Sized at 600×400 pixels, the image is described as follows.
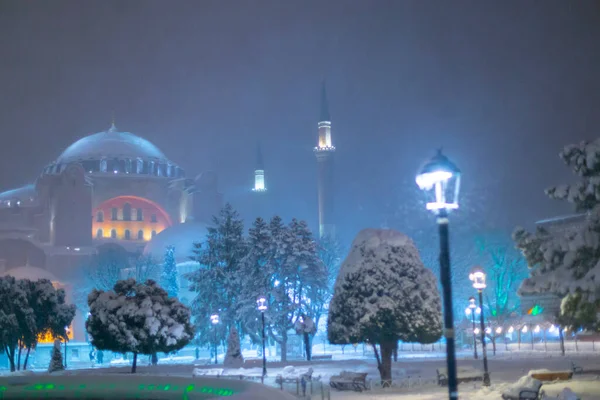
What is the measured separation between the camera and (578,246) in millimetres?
14961

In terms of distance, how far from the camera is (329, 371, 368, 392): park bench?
18219mm

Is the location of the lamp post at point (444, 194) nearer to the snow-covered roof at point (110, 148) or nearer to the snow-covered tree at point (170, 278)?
the snow-covered tree at point (170, 278)

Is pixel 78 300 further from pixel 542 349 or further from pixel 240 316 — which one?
pixel 542 349

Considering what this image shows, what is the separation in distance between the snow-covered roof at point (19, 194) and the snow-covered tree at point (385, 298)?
222ft

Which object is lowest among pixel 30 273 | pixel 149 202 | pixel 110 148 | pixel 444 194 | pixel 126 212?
pixel 444 194

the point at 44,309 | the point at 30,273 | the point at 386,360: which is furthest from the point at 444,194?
the point at 30,273

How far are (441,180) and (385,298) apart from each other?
42.6ft

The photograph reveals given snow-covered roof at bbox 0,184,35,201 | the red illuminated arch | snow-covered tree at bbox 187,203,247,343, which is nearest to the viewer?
snow-covered tree at bbox 187,203,247,343

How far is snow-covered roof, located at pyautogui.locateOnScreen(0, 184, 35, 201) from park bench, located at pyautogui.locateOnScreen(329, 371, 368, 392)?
227 ft

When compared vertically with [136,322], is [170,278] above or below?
above

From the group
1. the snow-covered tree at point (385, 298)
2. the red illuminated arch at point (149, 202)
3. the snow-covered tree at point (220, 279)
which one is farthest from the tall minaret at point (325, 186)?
the snow-covered tree at point (385, 298)

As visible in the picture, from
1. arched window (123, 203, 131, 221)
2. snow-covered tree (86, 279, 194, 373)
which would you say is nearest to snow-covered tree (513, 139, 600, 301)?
snow-covered tree (86, 279, 194, 373)

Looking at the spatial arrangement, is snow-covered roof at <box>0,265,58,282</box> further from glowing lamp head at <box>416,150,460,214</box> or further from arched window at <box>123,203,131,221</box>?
A: glowing lamp head at <box>416,150,460,214</box>

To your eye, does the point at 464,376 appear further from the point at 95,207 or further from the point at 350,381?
the point at 95,207
